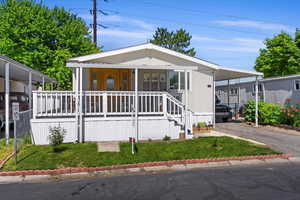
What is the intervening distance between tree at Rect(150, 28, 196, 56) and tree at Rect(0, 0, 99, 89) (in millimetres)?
19431

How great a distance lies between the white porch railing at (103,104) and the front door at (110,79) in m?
2.63

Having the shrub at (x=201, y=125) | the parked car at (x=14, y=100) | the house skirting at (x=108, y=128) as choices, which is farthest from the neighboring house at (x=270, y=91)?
the parked car at (x=14, y=100)

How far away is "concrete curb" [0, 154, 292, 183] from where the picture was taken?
579 cm

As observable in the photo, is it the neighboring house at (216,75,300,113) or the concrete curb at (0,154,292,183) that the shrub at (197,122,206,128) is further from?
the neighboring house at (216,75,300,113)

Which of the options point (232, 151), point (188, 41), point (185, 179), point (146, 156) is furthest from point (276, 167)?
point (188, 41)

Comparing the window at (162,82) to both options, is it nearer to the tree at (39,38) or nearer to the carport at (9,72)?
the carport at (9,72)

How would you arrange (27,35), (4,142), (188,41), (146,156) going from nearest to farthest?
(146,156) < (4,142) < (27,35) < (188,41)

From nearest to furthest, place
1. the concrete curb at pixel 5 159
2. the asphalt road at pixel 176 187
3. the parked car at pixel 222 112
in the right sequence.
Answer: the asphalt road at pixel 176 187, the concrete curb at pixel 5 159, the parked car at pixel 222 112

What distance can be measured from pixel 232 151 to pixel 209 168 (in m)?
1.57

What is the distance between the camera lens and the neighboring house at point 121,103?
28.3ft

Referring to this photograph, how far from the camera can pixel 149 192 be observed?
15.6 ft

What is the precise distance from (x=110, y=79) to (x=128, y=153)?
5969 millimetres

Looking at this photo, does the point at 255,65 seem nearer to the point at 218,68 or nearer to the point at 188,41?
the point at 188,41

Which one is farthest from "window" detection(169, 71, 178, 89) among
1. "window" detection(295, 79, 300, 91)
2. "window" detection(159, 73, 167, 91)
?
"window" detection(295, 79, 300, 91)
